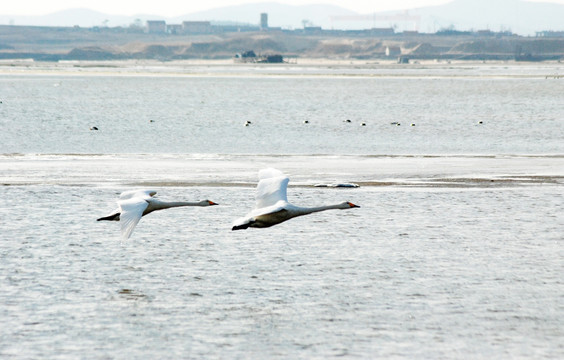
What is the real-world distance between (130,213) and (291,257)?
2.98 m

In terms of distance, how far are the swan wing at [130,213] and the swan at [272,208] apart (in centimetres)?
152

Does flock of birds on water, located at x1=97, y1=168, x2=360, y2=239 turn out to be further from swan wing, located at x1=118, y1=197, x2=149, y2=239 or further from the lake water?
the lake water

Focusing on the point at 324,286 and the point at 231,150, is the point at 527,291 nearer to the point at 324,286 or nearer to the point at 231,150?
the point at 324,286

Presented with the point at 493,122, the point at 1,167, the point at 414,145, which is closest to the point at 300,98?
the point at 493,122

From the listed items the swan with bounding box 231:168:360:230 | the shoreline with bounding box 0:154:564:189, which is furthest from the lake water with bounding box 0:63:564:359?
the swan with bounding box 231:168:360:230

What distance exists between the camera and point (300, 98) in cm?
9175

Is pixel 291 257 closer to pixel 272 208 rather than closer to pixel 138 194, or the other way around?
pixel 272 208

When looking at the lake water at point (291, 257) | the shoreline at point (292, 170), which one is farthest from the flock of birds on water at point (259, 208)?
the shoreline at point (292, 170)

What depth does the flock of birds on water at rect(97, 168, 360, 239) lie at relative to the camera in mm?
15406

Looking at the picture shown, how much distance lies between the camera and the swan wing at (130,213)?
15.2 meters

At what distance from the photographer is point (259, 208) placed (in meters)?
16.4

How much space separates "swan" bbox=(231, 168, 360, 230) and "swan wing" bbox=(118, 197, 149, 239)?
60.0 inches

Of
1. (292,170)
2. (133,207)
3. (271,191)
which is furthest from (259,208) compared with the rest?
(292,170)

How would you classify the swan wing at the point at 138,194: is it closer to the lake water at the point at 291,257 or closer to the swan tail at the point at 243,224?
the lake water at the point at 291,257
